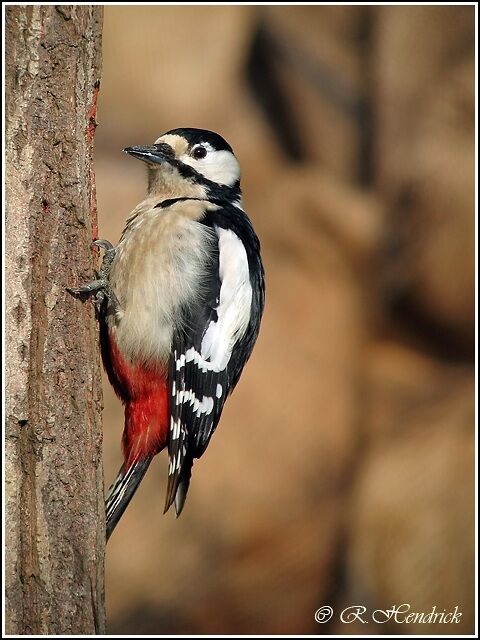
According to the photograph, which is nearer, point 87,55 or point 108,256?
point 87,55

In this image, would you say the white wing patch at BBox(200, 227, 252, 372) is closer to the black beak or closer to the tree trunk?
the black beak

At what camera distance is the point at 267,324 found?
3.94 m

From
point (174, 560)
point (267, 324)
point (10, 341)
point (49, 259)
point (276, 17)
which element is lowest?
point (174, 560)

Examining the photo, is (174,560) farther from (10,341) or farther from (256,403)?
(10,341)

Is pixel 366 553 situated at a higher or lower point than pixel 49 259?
lower

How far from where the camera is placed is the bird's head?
2.15 metres

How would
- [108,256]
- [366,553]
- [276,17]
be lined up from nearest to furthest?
[108,256]
[366,553]
[276,17]

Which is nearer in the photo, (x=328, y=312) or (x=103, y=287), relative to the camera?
(x=103, y=287)

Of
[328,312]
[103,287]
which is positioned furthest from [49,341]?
[328,312]

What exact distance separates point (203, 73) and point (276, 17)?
1.57ft

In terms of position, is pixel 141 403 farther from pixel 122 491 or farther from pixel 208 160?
pixel 208 160

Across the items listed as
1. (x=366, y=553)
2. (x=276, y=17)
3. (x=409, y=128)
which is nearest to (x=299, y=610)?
(x=366, y=553)

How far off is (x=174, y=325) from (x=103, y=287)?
0.67ft

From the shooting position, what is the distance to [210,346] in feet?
6.33
